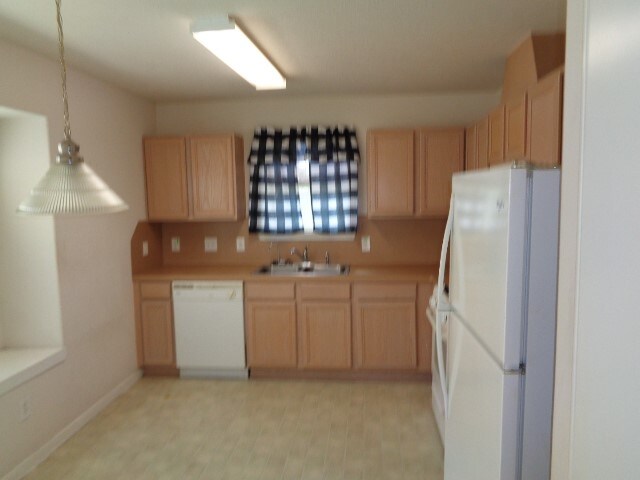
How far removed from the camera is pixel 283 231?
4102 millimetres

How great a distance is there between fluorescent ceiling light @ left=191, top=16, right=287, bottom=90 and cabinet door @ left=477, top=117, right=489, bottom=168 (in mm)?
1481

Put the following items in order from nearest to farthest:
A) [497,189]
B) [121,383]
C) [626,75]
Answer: [626,75]
[497,189]
[121,383]

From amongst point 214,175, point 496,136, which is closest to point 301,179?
point 214,175

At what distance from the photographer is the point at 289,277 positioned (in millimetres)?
3631

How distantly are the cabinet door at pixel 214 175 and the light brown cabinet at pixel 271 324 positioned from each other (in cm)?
73

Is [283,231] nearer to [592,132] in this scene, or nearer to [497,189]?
[497,189]

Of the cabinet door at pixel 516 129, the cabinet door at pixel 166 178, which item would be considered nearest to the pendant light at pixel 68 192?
the cabinet door at pixel 516 129

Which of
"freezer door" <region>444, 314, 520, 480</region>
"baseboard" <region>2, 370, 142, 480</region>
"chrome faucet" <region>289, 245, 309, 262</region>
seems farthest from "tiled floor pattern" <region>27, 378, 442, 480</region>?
"chrome faucet" <region>289, 245, 309, 262</region>

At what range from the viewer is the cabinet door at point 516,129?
2363 mm

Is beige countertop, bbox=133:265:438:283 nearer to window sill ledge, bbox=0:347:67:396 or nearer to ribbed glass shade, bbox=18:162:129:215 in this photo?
window sill ledge, bbox=0:347:67:396

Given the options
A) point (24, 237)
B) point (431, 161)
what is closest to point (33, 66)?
point (24, 237)

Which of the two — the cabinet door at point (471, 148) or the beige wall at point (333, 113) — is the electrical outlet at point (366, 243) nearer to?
the beige wall at point (333, 113)

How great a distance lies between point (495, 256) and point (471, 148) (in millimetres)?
2308

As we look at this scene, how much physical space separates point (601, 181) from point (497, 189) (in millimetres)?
495
